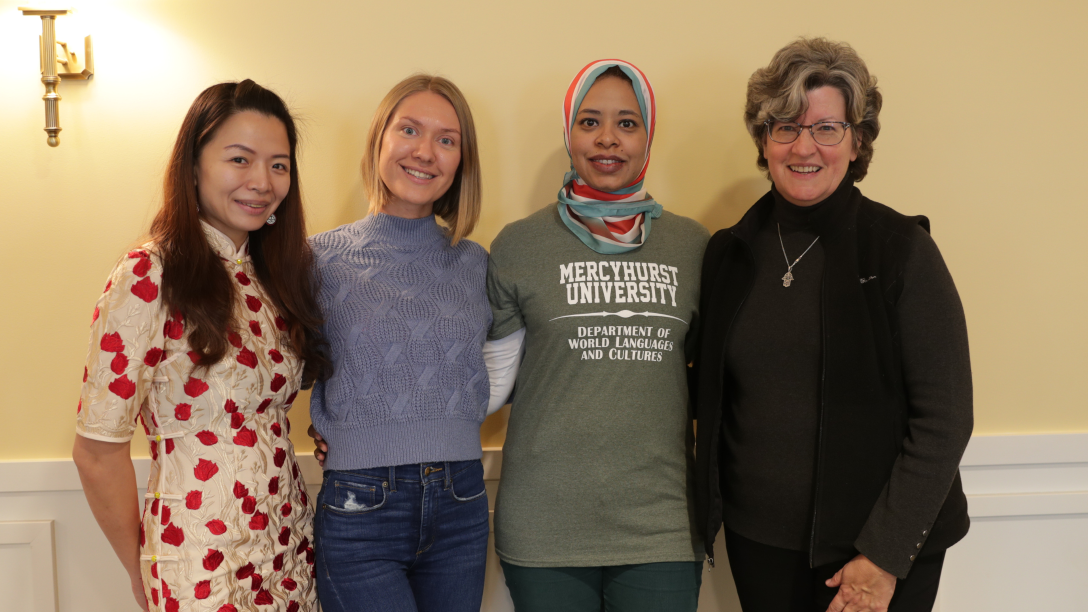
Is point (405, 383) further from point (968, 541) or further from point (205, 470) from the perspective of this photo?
point (968, 541)

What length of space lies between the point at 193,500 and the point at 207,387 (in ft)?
0.72

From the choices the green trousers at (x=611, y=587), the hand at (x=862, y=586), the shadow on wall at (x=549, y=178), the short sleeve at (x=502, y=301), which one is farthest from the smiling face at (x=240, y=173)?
the hand at (x=862, y=586)

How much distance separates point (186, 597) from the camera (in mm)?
1301

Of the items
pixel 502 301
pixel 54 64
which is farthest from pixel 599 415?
pixel 54 64

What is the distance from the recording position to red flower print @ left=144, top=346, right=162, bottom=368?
4.20ft

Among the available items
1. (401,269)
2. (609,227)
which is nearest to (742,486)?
(609,227)

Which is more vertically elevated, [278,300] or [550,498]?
[278,300]

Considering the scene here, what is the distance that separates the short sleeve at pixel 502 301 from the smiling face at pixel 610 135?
12.9 inches

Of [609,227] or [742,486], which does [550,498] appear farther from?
[609,227]

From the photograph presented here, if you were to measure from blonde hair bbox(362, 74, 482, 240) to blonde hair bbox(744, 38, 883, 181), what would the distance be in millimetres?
720

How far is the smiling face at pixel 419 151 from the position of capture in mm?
1646

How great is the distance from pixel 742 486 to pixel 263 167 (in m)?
1.26

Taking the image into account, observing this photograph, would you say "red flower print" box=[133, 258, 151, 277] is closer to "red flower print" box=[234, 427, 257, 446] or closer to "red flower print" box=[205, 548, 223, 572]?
"red flower print" box=[234, 427, 257, 446]

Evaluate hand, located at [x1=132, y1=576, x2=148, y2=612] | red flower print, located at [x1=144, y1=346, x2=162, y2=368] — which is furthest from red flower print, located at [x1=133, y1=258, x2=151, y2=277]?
hand, located at [x1=132, y1=576, x2=148, y2=612]
